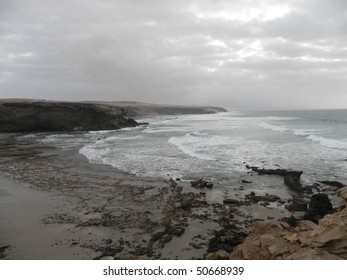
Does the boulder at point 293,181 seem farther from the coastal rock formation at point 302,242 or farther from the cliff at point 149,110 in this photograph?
the cliff at point 149,110

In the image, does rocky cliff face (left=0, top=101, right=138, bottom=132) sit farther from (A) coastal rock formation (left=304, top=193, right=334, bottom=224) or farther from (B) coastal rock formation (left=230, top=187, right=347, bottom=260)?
(B) coastal rock formation (left=230, top=187, right=347, bottom=260)

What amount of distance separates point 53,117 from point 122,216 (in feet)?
137

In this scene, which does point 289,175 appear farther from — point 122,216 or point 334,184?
point 122,216

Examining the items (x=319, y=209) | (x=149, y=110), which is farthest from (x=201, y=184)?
(x=149, y=110)

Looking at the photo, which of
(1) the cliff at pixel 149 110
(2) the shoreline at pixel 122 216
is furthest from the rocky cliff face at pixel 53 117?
(1) the cliff at pixel 149 110

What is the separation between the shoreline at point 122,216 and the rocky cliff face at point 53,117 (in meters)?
31.9

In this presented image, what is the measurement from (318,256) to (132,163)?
16793mm

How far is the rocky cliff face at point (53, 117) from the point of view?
4647 cm

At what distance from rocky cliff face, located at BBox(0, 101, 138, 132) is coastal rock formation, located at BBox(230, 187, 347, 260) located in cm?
4686

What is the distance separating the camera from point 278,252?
19.5 feet

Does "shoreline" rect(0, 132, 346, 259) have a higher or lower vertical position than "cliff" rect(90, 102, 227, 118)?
lower

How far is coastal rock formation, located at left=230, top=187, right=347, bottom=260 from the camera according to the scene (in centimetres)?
516

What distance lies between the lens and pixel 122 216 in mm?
11242

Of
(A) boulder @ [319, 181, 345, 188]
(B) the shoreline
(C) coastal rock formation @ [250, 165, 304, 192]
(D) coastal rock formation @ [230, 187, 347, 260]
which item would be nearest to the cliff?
(C) coastal rock formation @ [250, 165, 304, 192]
